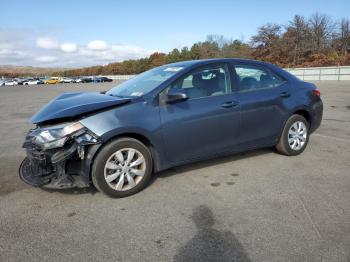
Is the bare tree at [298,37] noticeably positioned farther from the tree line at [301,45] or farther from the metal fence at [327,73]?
the metal fence at [327,73]

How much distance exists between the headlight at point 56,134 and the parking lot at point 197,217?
2.36 ft

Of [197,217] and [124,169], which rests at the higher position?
[124,169]

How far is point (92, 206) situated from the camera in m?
3.87

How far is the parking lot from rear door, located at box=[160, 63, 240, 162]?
1.46 feet

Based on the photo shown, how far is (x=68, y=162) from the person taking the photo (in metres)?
3.88

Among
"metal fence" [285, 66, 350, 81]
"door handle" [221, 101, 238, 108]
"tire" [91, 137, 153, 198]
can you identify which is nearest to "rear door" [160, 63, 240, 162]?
"door handle" [221, 101, 238, 108]

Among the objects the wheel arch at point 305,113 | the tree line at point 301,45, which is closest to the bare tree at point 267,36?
the tree line at point 301,45

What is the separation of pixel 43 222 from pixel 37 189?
1.03 metres

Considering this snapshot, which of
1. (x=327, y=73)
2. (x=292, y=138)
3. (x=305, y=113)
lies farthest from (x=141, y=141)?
(x=327, y=73)

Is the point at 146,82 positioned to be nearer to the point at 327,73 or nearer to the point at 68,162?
the point at 68,162

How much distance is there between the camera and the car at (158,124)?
388cm

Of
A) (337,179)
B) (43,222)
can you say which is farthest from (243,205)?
(43,222)

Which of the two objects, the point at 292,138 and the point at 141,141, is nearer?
the point at 141,141

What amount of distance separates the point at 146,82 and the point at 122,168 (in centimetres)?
139
